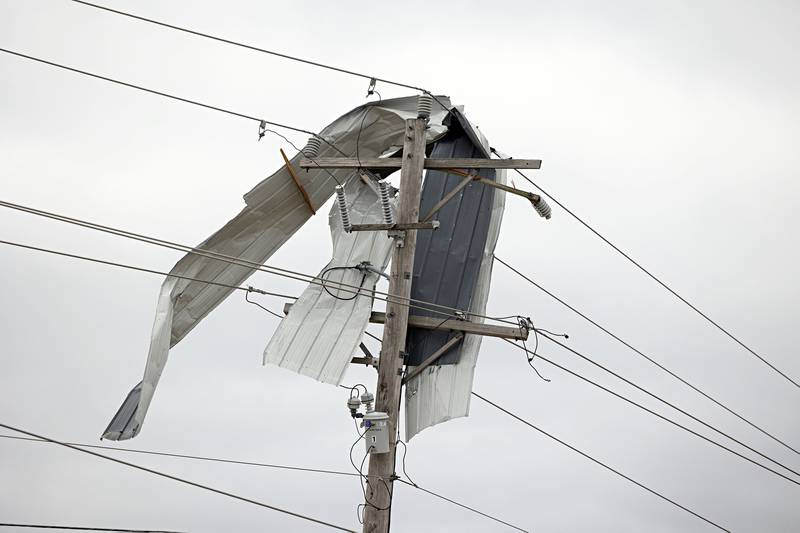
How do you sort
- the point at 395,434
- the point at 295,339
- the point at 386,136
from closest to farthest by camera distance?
the point at 395,434, the point at 295,339, the point at 386,136

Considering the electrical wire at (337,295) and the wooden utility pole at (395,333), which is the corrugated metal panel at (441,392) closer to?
the wooden utility pole at (395,333)

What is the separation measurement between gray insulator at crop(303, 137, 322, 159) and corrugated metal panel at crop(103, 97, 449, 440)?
0.96 ft

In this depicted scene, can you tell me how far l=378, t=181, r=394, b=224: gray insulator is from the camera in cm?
1263

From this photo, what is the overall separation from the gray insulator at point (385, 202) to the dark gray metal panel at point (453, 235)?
1.46m

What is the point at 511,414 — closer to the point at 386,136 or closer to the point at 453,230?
the point at 453,230

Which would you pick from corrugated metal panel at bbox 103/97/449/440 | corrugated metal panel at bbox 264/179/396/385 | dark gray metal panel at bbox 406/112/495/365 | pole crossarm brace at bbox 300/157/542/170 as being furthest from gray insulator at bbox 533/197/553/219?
corrugated metal panel at bbox 264/179/396/385

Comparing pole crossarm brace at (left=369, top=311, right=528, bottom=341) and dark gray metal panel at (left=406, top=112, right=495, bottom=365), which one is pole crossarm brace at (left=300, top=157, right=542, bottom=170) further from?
pole crossarm brace at (left=369, top=311, right=528, bottom=341)

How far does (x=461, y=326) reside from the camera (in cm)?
1346

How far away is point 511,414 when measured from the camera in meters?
14.2

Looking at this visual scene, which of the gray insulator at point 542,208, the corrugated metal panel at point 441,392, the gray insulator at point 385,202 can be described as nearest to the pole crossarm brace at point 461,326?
the corrugated metal panel at point 441,392

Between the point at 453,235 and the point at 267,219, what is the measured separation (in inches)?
93.4

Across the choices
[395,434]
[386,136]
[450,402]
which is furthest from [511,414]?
[386,136]

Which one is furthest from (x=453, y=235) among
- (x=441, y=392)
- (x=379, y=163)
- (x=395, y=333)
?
(x=395, y=333)

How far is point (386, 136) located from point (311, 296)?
2.26 meters
